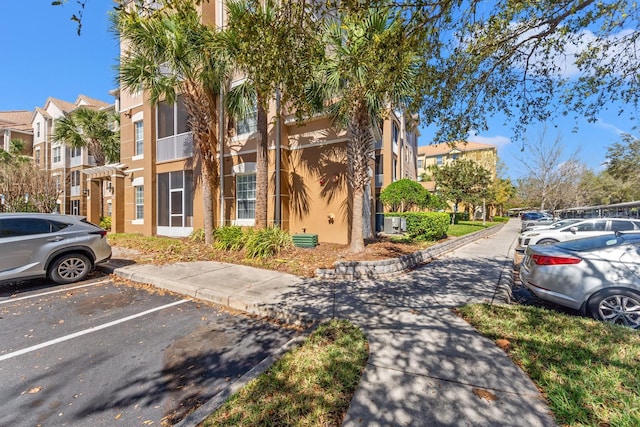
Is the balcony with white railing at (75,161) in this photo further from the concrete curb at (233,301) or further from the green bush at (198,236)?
the concrete curb at (233,301)

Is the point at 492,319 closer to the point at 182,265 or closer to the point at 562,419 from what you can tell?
the point at 562,419

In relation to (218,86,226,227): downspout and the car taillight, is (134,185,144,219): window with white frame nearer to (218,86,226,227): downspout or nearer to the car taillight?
(218,86,226,227): downspout

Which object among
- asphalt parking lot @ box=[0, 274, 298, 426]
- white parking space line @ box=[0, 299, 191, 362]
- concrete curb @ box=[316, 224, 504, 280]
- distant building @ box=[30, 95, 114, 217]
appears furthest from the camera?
distant building @ box=[30, 95, 114, 217]

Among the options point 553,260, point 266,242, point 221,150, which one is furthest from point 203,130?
point 553,260

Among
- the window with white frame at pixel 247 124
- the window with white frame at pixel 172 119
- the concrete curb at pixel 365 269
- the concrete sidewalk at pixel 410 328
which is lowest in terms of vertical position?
the concrete sidewalk at pixel 410 328

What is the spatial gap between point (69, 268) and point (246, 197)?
6535mm

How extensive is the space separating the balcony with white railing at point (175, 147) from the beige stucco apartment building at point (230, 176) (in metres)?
0.05

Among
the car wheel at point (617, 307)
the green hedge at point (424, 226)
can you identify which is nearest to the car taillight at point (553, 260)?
the car wheel at point (617, 307)

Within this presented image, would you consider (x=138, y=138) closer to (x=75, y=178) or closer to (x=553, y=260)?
(x=75, y=178)

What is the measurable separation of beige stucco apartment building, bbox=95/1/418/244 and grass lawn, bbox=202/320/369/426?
5594 millimetres

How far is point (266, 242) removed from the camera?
29.2 feet

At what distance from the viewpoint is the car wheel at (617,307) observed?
4215mm

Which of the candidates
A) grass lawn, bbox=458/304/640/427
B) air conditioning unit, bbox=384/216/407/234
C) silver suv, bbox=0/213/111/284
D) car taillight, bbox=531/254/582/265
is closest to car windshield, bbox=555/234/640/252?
car taillight, bbox=531/254/582/265

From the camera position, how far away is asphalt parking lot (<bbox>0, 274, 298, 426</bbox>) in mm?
2635
